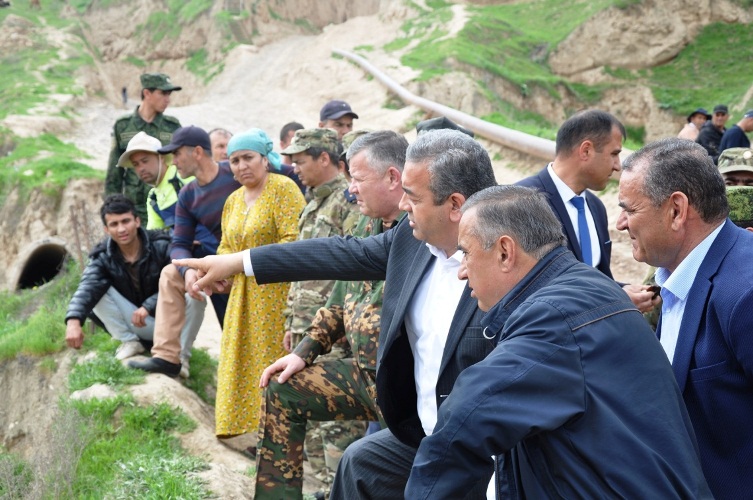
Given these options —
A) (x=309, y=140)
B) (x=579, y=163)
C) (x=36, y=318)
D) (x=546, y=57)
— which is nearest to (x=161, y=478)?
(x=309, y=140)

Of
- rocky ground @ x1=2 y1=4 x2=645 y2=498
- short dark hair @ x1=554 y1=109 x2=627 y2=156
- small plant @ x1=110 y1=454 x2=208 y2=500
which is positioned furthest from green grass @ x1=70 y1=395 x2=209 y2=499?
short dark hair @ x1=554 y1=109 x2=627 y2=156

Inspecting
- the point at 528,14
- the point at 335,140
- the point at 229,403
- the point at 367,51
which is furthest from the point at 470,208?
the point at 528,14

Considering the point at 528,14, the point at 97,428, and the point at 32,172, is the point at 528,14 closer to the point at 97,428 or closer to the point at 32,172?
the point at 32,172

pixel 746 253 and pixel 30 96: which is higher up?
pixel 746 253

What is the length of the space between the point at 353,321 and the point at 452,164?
1.07 meters

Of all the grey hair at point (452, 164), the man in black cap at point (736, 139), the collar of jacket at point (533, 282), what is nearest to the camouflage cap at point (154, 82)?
the grey hair at point (452, 164)

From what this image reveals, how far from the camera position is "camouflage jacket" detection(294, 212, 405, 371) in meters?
3.95

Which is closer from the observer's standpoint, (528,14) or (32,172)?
(32,172)

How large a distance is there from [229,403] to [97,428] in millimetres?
992

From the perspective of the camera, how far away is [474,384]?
2.20 metres

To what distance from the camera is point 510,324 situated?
233 centimetres

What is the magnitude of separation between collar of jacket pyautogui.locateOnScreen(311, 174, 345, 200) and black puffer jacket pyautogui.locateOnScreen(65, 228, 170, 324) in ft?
6.04

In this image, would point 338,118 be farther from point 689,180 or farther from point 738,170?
point 689,180

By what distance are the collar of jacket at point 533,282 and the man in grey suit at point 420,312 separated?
65 centimetres
